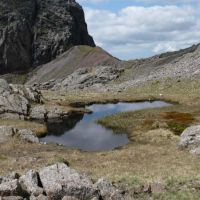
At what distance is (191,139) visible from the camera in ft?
156

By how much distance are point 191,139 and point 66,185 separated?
23722mm

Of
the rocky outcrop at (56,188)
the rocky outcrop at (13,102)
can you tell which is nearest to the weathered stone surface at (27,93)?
the rocky outcrop at (13,102)

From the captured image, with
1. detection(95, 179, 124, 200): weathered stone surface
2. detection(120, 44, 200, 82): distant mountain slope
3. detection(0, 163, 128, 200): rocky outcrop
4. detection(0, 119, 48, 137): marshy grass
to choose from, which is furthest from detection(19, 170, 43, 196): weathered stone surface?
detection(120, 44, 200, 82): distant mountain slope

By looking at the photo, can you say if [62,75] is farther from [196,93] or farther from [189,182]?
[189,182]

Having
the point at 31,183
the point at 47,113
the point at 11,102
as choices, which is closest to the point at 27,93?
the point at 47,113

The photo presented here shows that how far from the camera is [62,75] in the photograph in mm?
193750

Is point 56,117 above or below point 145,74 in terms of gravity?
below

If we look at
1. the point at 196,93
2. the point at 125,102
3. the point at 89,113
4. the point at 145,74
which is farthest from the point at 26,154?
the point at 145,74

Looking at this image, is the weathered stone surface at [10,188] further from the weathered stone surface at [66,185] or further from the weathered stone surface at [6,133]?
the weathered stone surface at [6,133]

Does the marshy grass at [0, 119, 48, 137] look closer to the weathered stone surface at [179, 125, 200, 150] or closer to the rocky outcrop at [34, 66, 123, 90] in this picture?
the weathered stone surface at [179, 125, 200, 150]

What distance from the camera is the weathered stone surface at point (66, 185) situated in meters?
26.3

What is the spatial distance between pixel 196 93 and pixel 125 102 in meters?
17.8

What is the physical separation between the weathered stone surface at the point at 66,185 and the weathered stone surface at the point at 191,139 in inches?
845

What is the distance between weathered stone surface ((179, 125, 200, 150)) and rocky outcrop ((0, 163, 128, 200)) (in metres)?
20.9
